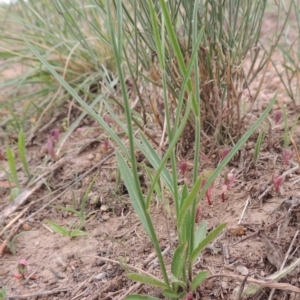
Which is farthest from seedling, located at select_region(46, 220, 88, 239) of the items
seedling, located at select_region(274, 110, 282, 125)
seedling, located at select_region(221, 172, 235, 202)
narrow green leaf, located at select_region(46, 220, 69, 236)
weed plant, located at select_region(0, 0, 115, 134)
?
weed plant, located at select_region(0, 0, 115, 134)

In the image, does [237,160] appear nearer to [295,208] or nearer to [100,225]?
[295,208]

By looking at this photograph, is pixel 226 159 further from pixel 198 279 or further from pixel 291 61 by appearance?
pixel 291 61

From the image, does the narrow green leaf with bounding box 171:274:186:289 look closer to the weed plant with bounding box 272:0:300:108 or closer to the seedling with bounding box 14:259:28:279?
the seedling with bounding box 14:259:28:279

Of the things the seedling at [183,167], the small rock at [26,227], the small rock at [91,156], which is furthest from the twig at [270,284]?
the small rock at [91,156]

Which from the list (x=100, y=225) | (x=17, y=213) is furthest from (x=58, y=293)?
(x=17, y=213)

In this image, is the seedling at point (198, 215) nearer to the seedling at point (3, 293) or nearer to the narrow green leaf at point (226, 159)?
the narrow green leaf at point (226, 159)
